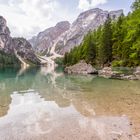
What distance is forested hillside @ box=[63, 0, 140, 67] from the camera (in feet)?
140

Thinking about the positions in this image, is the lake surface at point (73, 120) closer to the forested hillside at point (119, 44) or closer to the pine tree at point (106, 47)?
the forested hillside at point (119, 44)

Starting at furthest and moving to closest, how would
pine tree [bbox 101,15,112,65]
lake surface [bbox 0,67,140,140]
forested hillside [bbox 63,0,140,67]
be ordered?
pine tree [bbox 101,15,112,65] < forested hillside [bbox 63,0,140,67] < lake surface [bbox 0,67,140,140]

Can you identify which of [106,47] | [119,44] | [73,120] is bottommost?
Answer: [73,120]

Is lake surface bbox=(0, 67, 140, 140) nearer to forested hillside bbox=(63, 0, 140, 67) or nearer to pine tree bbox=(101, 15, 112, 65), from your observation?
forested hillside bbox=(63, 0, 140, 67)

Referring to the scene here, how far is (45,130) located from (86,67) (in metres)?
48.0

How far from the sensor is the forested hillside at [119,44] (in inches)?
1682

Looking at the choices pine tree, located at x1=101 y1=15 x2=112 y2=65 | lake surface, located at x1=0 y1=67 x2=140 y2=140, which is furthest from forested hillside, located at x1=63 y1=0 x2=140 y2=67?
lake surface, located at x1=0 y1=67 x2=140 y2=140

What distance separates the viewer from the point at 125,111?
14.6 meters

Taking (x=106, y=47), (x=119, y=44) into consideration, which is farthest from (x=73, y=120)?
(x=106, y=47)

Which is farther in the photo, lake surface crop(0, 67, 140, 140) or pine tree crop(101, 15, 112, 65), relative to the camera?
pine tree crop(101, 15, 112, 65)

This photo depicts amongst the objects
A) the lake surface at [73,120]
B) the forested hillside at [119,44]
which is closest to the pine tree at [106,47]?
the forested hillside at [119,44]

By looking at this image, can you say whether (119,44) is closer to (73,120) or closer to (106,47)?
(106,47)

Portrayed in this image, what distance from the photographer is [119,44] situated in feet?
213

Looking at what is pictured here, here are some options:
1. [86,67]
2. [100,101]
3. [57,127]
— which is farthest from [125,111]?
[86,67]
